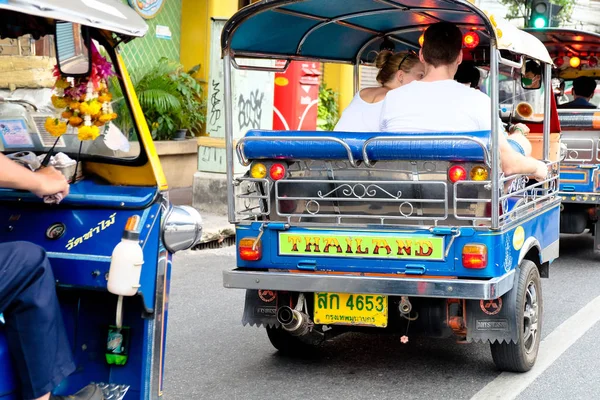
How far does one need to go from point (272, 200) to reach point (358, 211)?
1.68 feet

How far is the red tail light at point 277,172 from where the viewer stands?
17.1 feet

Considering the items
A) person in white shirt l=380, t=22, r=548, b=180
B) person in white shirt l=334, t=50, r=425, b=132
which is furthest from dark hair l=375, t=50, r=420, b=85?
person in white shirt l=380, t=22, r=548, b=180

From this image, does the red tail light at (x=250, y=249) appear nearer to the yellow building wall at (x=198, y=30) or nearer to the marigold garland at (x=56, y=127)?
the marigold garland at (x=56, y=127)

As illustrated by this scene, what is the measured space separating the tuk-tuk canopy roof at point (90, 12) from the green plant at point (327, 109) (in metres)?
12.6

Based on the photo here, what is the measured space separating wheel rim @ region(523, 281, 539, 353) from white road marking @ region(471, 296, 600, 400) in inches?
6.7

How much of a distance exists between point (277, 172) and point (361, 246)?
68 centimetres

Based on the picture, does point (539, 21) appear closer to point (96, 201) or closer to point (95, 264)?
point (96, 201)

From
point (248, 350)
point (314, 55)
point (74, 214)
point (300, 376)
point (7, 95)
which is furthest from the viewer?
point (314, 55)

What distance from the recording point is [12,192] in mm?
3607

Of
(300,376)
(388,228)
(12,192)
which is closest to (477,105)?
(388,228)

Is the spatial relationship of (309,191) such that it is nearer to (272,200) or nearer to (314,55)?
(272,200)

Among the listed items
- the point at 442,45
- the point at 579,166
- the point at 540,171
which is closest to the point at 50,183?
the point at 442,45

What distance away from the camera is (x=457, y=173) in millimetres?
4891

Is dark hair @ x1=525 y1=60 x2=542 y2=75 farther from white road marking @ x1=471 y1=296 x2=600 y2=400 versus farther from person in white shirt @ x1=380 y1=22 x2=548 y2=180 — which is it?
white road marking @ x1=471 y1=296 x2=600 y2=400
